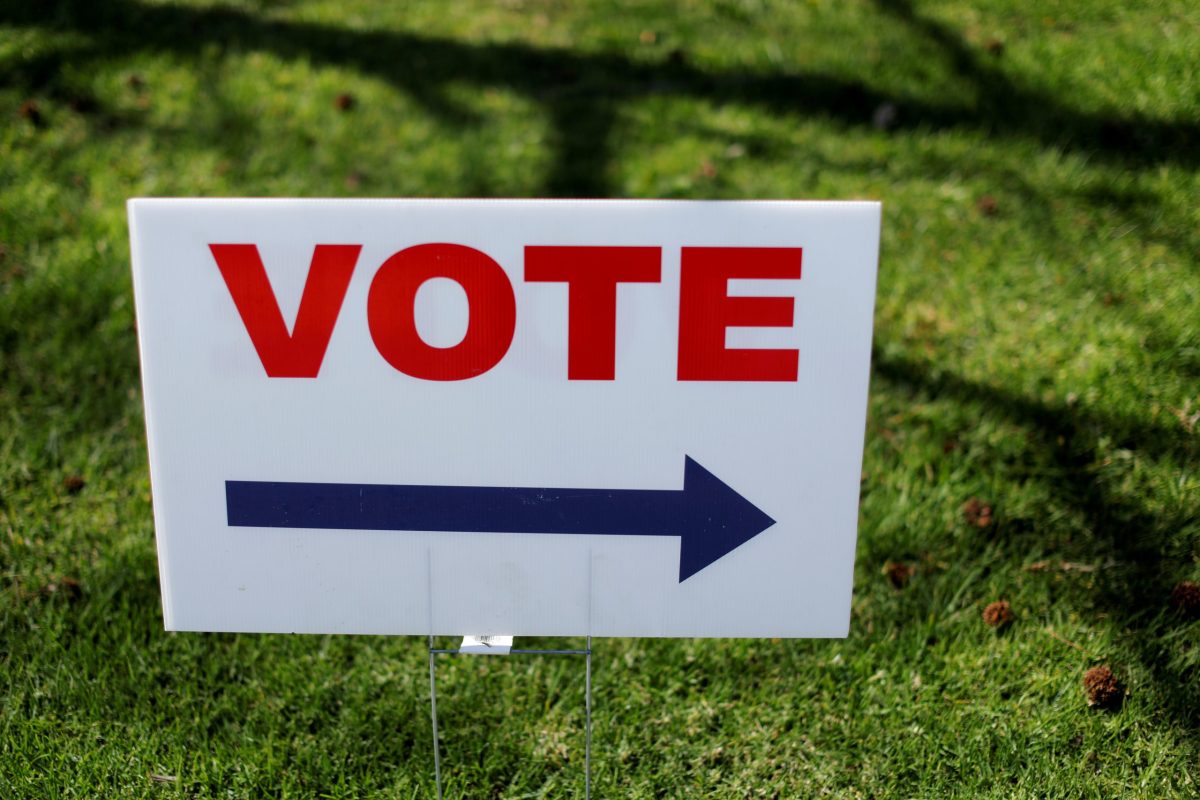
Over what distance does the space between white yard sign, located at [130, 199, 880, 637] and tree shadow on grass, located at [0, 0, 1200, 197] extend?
2307mm

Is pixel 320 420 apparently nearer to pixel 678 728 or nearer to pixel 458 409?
pixel 458 409

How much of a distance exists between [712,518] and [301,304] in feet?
3.04

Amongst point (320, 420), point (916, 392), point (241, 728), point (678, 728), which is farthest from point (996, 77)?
point (241, 728)

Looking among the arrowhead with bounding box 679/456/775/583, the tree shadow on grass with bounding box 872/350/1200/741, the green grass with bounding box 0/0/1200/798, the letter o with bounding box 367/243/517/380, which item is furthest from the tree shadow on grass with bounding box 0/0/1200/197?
the arrowhead with bounding box 679/456/775/583

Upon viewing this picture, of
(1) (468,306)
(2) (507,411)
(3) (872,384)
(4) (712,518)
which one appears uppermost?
(1) (468,306)

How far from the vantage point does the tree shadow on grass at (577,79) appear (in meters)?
4.02

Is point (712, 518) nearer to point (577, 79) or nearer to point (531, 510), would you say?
point (531, 510)

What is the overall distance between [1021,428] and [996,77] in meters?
2.01

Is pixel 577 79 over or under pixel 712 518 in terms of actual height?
over

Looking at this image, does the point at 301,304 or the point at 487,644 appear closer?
the point at 301,304

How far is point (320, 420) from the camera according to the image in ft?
6.24

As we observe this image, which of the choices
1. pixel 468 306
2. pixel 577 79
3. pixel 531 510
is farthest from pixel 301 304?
pixel 577 79

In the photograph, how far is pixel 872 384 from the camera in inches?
130

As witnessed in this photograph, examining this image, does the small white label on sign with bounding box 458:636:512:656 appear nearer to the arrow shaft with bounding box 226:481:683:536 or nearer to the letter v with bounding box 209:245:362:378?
the arrow shaft with bounding box 226:481:683:536
